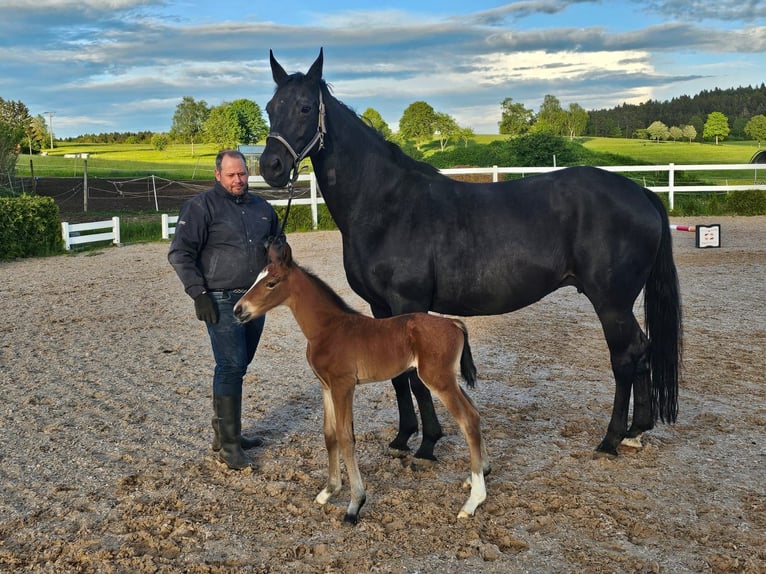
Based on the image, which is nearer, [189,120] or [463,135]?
[463,135]

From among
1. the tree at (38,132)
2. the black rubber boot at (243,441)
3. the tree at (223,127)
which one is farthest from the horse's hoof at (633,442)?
the tree at (38,132)

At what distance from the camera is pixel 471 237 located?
4453 mm

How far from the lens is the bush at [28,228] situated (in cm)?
1445

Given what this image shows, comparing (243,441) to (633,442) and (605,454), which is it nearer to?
(605,454)

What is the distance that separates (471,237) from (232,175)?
1.57 meters

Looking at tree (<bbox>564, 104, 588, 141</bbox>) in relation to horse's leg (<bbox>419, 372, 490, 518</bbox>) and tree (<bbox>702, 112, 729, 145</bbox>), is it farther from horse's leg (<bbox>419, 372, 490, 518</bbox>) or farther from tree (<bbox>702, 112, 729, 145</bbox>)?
horse's leg (<bbox>419, 372, 490, 518</bbox>)

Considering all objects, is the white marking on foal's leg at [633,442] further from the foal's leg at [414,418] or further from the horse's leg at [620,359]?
the foal's leg at [414,418]

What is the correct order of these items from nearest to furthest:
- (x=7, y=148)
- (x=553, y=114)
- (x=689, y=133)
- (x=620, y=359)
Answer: (x=620, y=359) → (x=7, y=148) → (x=553, y=114) → (x=689, y=133)

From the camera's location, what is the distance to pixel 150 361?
713 centimetres

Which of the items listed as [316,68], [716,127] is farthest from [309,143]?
[716,127]

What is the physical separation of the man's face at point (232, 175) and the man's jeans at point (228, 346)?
2.21ft

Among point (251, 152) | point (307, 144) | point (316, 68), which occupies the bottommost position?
point (307, 144)

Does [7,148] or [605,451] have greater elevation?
[7,148]

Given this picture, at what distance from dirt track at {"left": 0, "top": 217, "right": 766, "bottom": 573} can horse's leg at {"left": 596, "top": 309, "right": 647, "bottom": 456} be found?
19cm
